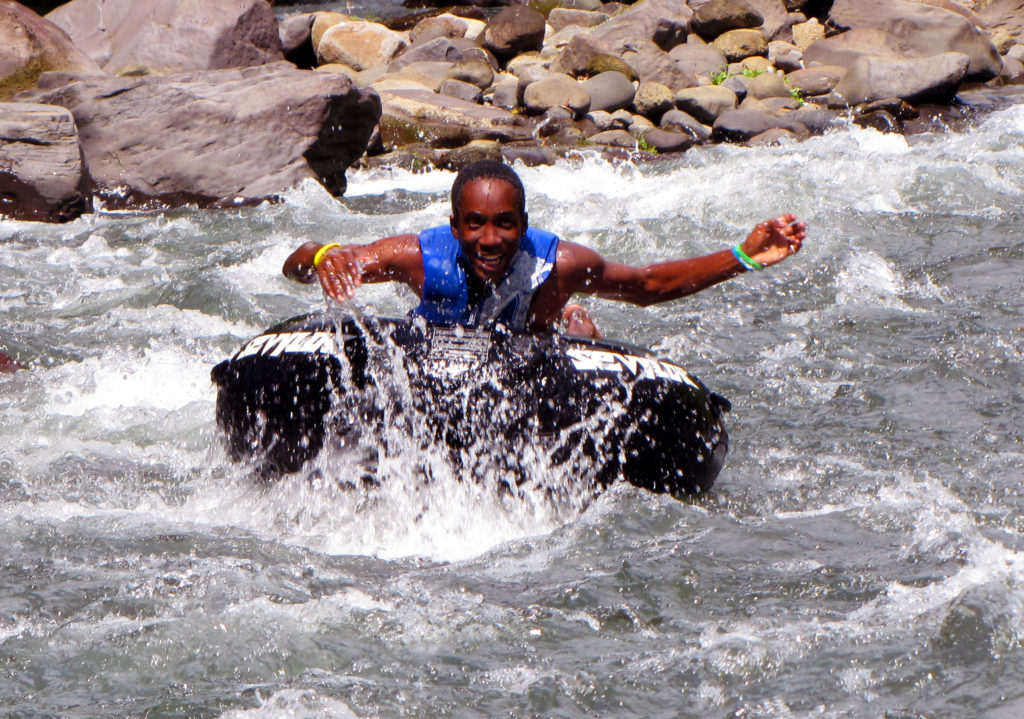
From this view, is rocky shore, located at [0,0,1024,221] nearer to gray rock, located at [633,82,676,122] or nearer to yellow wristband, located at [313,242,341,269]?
gray rock, located at [633,82,676,122]

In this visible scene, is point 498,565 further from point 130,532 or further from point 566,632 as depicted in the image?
point 130,532

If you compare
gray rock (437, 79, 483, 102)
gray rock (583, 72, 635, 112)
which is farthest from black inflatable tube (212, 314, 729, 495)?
gray rock (437, 79, 483, 102)

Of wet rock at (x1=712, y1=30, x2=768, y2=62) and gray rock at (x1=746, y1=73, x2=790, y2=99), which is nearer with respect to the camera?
gray rock at (x1=746, y1=73, x2=790, y2=99)

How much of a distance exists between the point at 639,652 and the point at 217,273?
477cm

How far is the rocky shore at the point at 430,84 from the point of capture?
29.9ft

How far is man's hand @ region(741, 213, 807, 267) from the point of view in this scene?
13.7 ft

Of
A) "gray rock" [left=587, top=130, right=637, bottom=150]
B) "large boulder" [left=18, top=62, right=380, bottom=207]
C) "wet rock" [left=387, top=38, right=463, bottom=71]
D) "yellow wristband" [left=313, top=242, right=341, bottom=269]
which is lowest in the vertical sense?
"gray rock" [left=587, top=130, right=637, bottom=150]

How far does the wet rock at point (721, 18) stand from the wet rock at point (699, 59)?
26.8 inches

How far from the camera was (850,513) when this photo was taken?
13.8 feet

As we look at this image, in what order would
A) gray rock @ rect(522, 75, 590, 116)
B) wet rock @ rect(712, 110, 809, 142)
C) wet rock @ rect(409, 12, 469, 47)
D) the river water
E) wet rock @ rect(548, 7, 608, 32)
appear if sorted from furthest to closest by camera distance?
wet rock @ rect(548, 7, 608, 32), wet rock @ rect(409, 12, 469, 47), gray rock @ rect(522, 75, 590, 116), wet rock @ rect(712, 110, 809, 142), the river water

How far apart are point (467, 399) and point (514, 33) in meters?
12.0

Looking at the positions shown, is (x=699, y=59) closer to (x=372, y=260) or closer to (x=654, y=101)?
(x=654, y=101)

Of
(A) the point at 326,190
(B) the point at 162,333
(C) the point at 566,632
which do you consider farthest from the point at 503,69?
(C) the point at 566,632

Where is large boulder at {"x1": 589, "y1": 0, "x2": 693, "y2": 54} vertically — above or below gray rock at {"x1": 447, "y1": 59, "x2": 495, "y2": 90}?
above
